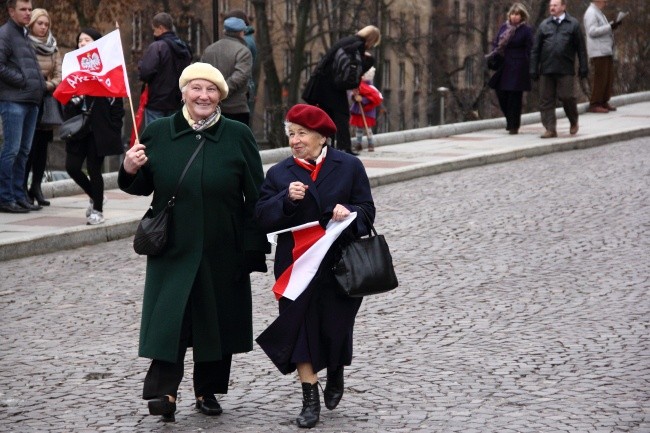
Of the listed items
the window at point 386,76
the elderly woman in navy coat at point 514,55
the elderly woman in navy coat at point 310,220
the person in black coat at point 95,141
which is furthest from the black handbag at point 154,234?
the window at point 386,76

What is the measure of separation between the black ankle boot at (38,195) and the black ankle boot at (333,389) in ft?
27.0

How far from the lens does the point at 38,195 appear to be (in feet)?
47.1

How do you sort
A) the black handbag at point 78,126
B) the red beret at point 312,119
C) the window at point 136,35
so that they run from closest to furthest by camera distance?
the red beret at point 312,119
the black handbag at point 78,126
the window at point 136,35

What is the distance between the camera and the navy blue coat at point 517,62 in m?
21.3

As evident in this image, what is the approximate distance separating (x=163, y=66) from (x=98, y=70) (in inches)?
243

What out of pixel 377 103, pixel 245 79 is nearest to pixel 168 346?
pixel 245 79

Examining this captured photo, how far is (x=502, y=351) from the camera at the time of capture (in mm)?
7961

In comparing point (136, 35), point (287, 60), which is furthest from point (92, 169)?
point (287, 60)

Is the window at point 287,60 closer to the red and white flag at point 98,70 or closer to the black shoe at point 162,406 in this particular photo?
the red and white flag at point 98,70

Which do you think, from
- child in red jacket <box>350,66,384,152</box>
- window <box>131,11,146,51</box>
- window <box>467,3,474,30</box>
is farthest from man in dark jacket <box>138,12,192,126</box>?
window <box>467,3,474,30</box>

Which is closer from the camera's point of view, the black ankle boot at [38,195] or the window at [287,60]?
the black ankle boot at [38,195]

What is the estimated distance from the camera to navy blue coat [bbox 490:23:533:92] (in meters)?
21.3

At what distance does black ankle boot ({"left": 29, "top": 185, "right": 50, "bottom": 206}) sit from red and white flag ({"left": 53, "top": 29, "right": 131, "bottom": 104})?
469 cm

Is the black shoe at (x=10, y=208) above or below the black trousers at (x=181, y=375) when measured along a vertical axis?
below
